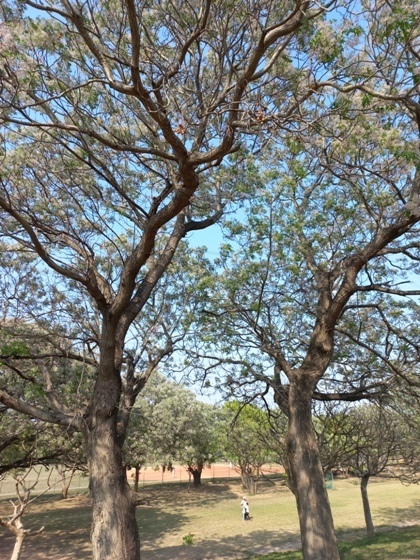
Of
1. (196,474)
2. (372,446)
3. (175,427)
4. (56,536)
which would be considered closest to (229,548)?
(372,446)

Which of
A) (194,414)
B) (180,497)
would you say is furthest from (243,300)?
(180,497)

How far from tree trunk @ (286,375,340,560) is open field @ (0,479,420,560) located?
4.93 metres

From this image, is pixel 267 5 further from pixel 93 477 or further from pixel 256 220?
pixel 93 477

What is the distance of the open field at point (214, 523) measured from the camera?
13.4 m

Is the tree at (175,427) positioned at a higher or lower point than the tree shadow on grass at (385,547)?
higher

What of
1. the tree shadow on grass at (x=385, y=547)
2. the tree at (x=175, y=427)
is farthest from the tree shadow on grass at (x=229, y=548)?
the tree at (x=175, y=427)

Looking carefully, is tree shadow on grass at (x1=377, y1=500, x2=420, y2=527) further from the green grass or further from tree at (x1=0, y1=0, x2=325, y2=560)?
tree at (x1=0, y1=0, x2=325, y2=560)

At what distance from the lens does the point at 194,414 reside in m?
26.4

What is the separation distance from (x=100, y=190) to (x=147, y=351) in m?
3.16

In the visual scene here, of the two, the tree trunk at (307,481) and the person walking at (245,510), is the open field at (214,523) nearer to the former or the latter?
the person walking at (245,510)

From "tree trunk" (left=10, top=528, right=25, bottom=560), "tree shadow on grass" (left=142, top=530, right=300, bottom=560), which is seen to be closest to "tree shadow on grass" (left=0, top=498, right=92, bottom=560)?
"tree shadow on grass" (left=142, top=530, right=300, bottom=560)

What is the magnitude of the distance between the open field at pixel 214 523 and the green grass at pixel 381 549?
0.17ft

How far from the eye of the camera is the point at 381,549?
10.4 meters

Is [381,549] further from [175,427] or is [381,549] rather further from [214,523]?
[175,427]
